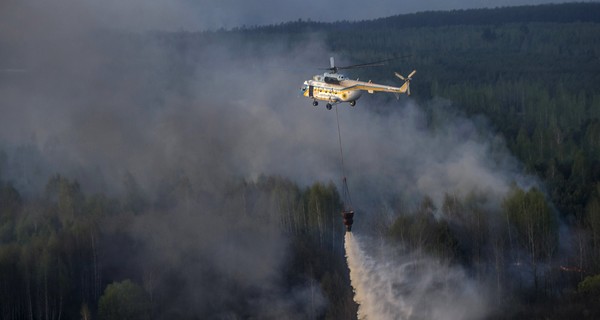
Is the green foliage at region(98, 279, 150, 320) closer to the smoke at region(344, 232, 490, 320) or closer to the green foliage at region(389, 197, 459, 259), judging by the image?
the smoke at region(344, 232, 490, 320)

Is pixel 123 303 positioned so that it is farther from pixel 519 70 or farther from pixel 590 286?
pixel 519 70

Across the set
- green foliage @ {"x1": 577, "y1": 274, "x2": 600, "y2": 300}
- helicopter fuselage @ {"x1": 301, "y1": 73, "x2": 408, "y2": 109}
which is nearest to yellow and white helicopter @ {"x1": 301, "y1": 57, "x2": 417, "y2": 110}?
helicopter fuselage @ {"x1": 301, "y1": 73, "x2": 408, "y2": 109}

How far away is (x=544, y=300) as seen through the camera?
52375 millimetres

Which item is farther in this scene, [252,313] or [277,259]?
[277,259]

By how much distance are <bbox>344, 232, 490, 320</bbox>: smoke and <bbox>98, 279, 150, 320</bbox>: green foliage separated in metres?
10.0

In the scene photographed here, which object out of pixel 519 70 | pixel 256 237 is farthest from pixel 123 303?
pixel 519 70

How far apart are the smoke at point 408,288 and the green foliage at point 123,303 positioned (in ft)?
32.8

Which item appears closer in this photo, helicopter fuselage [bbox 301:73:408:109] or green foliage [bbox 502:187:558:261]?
helicopter fuselage [bbox 301:73:408:109]

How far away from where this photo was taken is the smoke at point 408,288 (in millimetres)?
50591

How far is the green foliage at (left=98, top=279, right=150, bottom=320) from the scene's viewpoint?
164 feet

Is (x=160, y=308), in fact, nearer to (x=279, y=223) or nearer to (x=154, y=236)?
(x=154, y=236)

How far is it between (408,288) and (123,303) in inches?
530

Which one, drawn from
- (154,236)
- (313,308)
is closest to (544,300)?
(313,308)

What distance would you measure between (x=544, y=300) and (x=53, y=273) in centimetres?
2352
